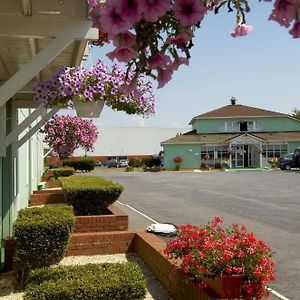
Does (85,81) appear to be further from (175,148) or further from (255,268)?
(175,148)

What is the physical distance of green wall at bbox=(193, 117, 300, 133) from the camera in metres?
63.3

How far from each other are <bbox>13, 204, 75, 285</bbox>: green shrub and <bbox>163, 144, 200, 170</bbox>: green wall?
53.0 metres

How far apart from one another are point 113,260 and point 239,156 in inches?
2099

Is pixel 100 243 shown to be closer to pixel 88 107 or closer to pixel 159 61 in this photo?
pixel 88 107

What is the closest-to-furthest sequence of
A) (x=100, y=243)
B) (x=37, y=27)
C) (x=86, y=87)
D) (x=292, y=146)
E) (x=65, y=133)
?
(x=37, y=27)
(x=86, y=87)
(x=100, y=243)
(x=65, y=133)
(x=292, y=146)

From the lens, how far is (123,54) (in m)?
1.44

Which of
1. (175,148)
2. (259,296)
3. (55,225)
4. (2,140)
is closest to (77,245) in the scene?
(55,225)

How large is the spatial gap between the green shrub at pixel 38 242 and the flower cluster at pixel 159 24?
572 cm

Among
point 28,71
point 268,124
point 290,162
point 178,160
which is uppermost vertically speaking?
point 268,124

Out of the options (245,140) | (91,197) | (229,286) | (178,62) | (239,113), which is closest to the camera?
(178,62)

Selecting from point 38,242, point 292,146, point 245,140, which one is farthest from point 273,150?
point 38,242

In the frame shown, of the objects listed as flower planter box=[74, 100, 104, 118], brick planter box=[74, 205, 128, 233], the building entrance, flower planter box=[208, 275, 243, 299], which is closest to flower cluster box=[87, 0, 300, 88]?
flower planter box=[208, 275, 243, 299]

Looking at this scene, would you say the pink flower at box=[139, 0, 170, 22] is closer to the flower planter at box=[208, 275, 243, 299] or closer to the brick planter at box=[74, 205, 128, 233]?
the flower planter at box=[208, 275, 243, 299]

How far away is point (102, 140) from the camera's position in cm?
7925
